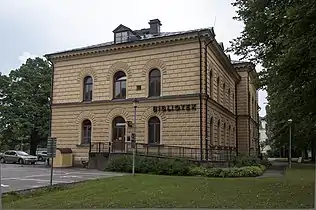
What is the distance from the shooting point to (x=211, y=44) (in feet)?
101

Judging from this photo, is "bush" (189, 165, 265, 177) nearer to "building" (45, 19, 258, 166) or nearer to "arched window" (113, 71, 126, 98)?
"building" (45, 19, 258, 166)

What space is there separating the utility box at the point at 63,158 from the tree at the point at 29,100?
542 cm

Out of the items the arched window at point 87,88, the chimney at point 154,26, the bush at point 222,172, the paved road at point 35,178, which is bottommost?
the paved road at point 35,178

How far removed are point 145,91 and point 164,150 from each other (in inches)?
202

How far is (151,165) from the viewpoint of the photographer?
25.2 m

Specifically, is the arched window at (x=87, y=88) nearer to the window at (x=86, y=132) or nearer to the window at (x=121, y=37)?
the window at (x=86, y=132)

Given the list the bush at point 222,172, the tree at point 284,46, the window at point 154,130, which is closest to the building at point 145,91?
the window at point 154,130

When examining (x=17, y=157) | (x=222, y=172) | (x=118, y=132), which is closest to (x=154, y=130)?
(x=118, y=132)

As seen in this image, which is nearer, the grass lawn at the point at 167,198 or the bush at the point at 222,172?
the grass lawn at the point at 167,198

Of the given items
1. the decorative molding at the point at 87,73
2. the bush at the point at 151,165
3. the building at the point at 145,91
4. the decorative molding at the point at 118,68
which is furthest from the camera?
the decorative molding at the point at 87,73

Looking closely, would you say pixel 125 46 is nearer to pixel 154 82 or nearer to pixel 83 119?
pixel 154 82

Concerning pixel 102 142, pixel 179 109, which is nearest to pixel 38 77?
pixel 102 142

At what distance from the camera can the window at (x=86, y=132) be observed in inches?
1320

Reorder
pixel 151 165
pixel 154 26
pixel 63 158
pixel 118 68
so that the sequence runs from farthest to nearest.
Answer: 1. pixel 154 26
2. pixel 118 68
3. pixel 63 158
4. pixel 151 165
